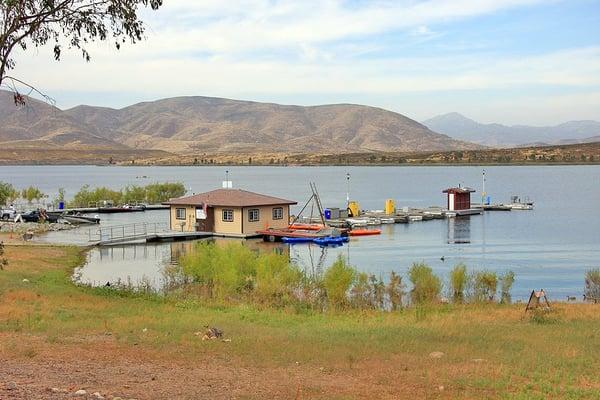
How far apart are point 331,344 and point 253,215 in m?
38.2

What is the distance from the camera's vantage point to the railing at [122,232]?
52281mm

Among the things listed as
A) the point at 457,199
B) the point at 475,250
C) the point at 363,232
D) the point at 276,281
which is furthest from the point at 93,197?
the point at 276,281

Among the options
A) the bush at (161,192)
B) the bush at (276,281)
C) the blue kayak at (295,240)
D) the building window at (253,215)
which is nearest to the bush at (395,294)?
the bush at (276,281)

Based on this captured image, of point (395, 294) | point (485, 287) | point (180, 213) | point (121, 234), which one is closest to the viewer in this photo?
point (395, 294)

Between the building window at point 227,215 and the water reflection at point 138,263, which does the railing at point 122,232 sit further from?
the building window at point 227,215

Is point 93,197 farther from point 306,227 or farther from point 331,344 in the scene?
point 331,344

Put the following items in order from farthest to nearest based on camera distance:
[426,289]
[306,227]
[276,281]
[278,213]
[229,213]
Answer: [306,227] → [278,213] → [229,213] → [426,289] → [276,281]

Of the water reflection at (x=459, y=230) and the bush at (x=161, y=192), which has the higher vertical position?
the bush at (x=161, y=192)

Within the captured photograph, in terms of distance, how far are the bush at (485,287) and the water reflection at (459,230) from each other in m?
29.0

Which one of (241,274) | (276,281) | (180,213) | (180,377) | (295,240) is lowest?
(295,240)

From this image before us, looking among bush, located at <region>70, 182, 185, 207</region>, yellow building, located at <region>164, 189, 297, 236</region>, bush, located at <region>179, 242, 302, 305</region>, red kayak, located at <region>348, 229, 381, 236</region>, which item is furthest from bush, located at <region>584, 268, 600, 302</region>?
bush, located at <region>70, 182, 185, 207</region>

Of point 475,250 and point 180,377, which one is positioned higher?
point 180,377

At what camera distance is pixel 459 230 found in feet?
223

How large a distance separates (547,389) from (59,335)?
12.0 meters
